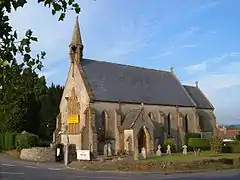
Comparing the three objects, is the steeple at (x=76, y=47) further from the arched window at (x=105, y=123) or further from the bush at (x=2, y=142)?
the bush at (x=2, y=142)

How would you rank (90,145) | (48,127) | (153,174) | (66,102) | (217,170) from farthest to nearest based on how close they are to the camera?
(48,127) < (66,102) < (90,145) < (217,170) < (153,174)

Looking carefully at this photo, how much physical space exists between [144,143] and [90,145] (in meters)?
7.29

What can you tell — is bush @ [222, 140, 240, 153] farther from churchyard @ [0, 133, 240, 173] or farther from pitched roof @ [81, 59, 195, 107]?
pitched roof @ [81, 59, 195, 107]

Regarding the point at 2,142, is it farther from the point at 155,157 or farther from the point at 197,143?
the point at 197,143

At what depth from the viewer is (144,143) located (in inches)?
1634

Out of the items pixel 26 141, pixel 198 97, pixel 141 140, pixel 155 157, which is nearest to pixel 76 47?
pixel 26 141

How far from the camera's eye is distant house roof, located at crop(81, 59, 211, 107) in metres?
42.8

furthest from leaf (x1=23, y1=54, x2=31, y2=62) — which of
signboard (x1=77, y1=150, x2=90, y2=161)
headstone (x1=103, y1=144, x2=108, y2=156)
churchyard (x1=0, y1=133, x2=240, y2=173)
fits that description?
headstone (x1=103, y1=144, x2=108, y2=156)

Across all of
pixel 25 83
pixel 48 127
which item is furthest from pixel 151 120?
pixel 25 83

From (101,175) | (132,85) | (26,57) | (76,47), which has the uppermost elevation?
(76,47)

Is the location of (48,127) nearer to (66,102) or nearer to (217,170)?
(66,102)

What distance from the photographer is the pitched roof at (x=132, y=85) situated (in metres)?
42.8

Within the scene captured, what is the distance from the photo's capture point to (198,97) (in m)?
58.5

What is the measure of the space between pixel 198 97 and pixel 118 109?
21754mm
